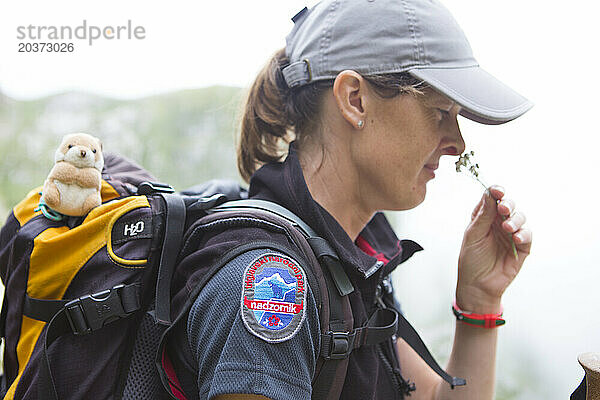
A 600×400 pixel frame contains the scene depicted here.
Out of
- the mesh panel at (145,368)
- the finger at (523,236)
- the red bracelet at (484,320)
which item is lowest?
the red bracelet at (484,320)

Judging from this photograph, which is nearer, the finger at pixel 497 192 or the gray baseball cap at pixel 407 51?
the gray baseball cap at pixel 407 51

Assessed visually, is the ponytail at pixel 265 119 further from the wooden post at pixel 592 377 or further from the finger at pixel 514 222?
the wooden post at pixel 592 377

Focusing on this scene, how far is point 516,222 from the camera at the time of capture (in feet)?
3.38

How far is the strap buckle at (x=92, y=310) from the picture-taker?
72 centimetres

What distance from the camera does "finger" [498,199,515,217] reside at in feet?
3.33

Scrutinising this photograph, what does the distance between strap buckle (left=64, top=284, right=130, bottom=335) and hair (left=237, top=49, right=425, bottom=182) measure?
42cm

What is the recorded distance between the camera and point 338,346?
0.72 m

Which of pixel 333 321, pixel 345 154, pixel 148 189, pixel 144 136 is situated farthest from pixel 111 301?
pixel 144 136

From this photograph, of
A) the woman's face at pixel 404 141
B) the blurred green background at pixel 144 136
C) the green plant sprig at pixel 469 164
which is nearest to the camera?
the woman's face at pixel 404 141

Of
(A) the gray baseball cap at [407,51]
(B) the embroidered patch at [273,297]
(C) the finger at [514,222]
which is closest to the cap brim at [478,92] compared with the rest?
(A) the gray baseball cap at [407,51]

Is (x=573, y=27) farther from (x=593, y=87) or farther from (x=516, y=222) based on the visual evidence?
(x=516, y=222)

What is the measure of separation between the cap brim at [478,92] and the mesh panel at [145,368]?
0.53m

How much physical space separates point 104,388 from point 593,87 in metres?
1.11

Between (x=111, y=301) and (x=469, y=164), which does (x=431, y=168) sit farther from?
(x=111, y=301)
